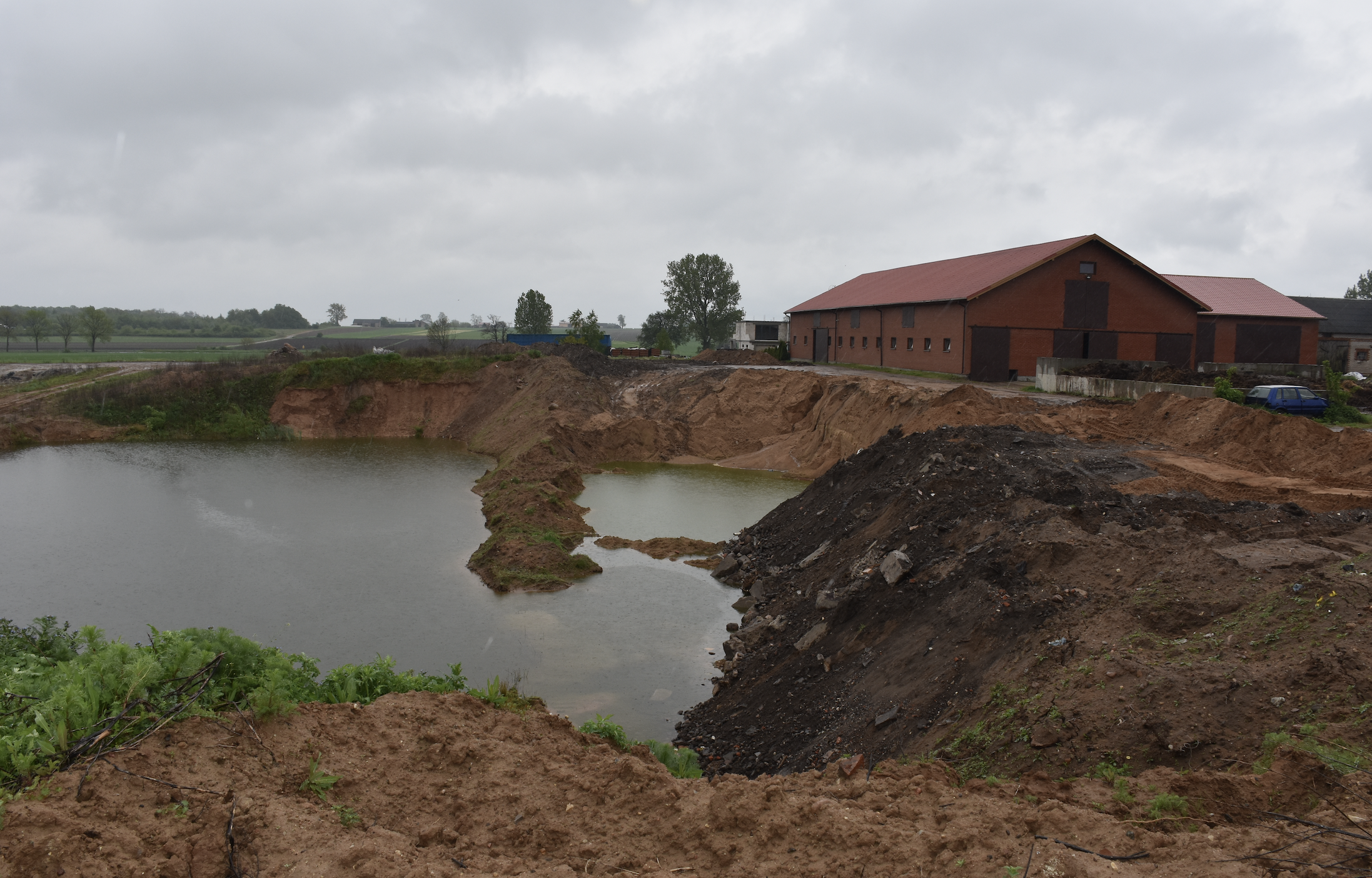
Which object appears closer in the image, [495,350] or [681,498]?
[681,498]

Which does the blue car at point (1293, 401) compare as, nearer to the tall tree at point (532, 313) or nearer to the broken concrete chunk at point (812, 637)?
the broken concrete chunk at point (812, 637)

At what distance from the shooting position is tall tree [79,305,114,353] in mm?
82750

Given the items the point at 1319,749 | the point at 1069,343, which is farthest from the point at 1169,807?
the point at 1069,343

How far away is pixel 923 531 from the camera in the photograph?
13828 mm

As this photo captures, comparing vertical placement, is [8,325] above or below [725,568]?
above

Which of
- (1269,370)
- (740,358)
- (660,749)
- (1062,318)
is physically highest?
(1062,318)

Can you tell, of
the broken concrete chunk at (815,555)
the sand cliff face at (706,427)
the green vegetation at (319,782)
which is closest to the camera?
the green vegetation at (319,782)

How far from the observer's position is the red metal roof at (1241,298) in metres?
44.9

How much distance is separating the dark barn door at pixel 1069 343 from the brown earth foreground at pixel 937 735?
72.5ft

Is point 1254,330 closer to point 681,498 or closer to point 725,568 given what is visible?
point 681,498

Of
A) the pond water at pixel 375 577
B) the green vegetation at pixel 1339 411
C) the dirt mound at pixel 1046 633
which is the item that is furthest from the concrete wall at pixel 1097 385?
the dirt mound at pixel 1046 633

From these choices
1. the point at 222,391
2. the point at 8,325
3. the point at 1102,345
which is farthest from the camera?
the point at 8,325

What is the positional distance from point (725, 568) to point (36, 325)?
10016 cm

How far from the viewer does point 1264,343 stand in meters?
44.6
